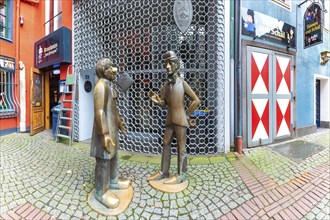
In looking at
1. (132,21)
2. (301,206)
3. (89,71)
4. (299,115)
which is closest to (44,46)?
(89,71)

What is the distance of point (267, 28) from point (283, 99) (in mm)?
2124

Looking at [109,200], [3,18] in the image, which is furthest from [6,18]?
[109,200]

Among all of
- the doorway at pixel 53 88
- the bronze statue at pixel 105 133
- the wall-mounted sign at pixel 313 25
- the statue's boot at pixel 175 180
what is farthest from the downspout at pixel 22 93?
the wall-mounted sign at pixel 313 25

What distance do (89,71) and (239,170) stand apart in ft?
15.9

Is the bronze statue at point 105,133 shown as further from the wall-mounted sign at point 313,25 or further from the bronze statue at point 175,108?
the wall-mounted sign at point 313,25

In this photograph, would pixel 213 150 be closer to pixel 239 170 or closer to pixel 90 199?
pixel 239 170

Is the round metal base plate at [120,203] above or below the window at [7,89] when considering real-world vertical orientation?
below

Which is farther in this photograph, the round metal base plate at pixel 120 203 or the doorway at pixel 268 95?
the doorway at pixel 268 95

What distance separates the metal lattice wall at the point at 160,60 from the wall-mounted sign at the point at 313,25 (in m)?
3.50

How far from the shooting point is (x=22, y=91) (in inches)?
267

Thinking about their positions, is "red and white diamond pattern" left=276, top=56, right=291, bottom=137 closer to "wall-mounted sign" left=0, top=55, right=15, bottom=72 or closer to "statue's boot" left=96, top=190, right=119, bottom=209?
"statue's boot" left=96, top=190, right=119, bottom=209

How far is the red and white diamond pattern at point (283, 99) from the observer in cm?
504

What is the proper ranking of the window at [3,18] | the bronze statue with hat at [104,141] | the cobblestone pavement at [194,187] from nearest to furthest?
the bronze statue with hat at [104,141]
the cobblestone pavement at [194,187]
the window at [3,18]

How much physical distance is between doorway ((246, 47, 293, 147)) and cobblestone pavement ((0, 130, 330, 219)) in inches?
31.8
